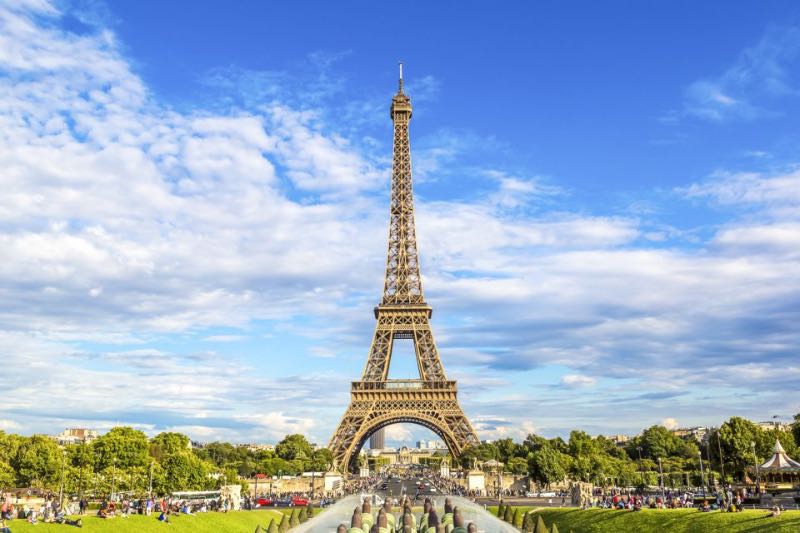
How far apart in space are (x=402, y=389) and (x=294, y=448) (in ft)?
195

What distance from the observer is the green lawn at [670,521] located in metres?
34.0

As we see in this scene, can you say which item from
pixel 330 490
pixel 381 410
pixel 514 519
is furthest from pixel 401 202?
pixel 514 519

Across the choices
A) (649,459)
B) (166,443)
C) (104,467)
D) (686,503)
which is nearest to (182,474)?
(104,467)

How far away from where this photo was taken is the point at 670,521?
40281 mm

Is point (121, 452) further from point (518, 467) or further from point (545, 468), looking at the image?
point (518, 467)

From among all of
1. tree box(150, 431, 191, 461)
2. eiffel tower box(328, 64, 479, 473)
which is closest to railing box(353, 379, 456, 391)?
eiffel tower box(328, 64, 479, 473)

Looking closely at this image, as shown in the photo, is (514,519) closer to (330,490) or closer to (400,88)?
(330,490)

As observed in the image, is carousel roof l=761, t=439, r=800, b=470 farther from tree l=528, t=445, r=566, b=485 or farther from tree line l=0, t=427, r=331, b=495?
tree line l=0, t=427, r=331, b=495

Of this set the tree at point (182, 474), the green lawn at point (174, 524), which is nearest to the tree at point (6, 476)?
the tree at point (182, 474)

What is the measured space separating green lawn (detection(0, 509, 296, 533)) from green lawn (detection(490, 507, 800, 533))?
2305 cm

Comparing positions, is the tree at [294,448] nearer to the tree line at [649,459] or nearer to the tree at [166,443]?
the tree at [166,443]

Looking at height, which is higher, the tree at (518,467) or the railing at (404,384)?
the railing at (404,384)

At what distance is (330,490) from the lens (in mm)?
84438

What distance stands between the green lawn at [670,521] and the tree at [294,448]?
9794cm
